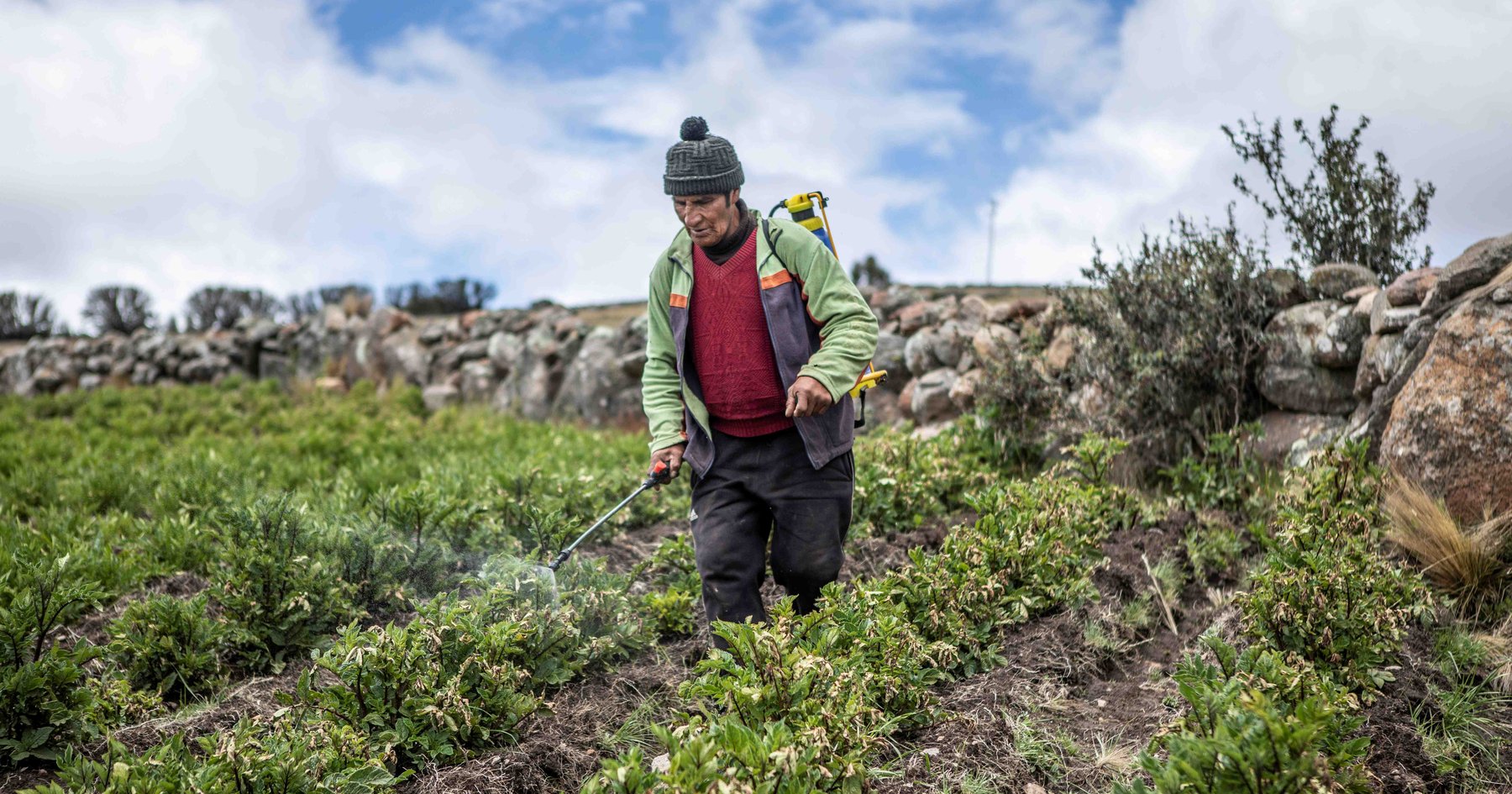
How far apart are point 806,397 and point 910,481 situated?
2311 millimetres

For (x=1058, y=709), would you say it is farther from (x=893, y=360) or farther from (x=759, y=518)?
(x=893, y=360)

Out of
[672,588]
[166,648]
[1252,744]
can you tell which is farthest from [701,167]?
[166,648]

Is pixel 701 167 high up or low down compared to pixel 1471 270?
up

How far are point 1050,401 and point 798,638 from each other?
12.9 ft

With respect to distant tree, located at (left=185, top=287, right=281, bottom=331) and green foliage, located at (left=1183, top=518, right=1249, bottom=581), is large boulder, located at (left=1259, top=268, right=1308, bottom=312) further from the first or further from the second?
distant tree, located at (left=185, top=287, right=281, bottom=331)

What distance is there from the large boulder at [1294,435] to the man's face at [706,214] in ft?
11.7

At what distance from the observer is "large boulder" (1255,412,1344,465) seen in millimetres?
5500

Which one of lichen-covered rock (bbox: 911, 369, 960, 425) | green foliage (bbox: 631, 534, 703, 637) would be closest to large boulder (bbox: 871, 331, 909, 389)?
lichen-covered rock (bbox: 911, 369, 960, 425)

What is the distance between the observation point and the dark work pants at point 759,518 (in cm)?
362

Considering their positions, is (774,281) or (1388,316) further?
(1388,316)

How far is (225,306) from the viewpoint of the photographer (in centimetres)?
2067

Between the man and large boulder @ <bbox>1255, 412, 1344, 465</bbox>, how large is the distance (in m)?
3.11

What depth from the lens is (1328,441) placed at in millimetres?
5410

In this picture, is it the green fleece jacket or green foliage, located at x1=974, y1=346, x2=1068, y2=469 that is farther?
green foliage, located at x1=974, y1=346, x2=1068, y2=469
